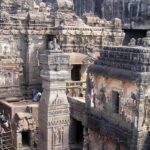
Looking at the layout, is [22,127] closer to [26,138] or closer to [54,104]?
[26,138]

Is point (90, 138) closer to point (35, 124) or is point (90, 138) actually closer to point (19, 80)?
point (35, 124)

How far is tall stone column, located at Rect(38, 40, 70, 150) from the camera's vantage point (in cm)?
1072

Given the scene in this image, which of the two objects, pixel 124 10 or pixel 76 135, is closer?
pixel 76 135

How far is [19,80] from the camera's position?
20.2 meters

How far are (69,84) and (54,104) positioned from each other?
851 centimetres

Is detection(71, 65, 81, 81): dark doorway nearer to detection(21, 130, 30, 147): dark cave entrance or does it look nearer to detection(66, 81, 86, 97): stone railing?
detection(66, 81, 86, 97): stone railing

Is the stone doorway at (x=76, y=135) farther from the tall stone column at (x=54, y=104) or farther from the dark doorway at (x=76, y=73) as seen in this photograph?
the tall stone column at (x=54, y=104)

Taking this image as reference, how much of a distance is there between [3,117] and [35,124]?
6.71 ft

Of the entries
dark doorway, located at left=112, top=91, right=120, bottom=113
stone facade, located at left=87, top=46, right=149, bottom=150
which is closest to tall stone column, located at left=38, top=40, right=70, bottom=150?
stone facade, located at left=87, top=46, right=149, bottom=150

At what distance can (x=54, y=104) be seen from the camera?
10750 millimetres

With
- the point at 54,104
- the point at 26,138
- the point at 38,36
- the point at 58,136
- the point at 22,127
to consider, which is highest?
the point at 38,36

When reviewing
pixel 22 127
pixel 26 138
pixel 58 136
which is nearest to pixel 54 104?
pixel 58 136

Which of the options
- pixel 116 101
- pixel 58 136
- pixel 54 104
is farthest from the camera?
pixel 116 101

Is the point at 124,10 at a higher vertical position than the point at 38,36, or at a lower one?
higher
